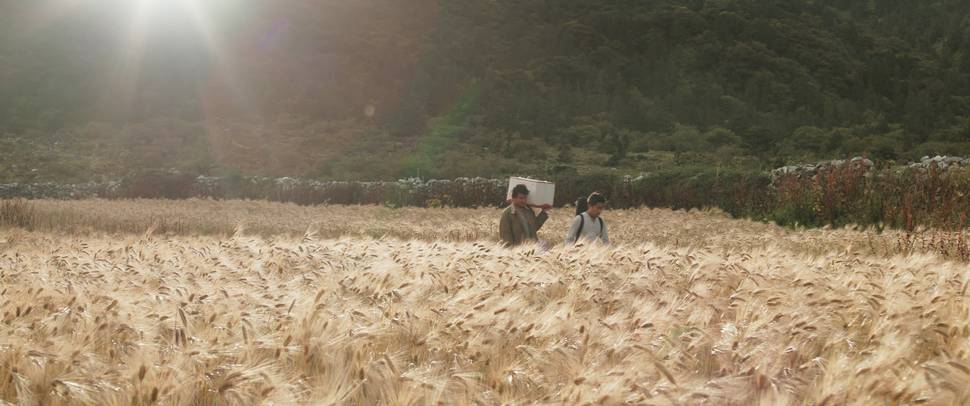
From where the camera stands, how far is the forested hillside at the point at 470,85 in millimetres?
63250

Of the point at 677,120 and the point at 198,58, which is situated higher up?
the point at 198,58

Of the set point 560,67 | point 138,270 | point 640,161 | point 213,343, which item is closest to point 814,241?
point 138,270

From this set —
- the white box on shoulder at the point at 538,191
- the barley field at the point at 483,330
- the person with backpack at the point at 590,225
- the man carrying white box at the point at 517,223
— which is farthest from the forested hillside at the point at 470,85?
the barley field at the point at 483,330

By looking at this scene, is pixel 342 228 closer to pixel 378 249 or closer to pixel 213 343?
pixel 378 249

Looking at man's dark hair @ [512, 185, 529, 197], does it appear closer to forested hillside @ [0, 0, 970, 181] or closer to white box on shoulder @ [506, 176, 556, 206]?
white box on shoulder @ [506, 176, 556, 206]

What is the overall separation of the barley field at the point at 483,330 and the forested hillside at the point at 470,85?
3797 cm

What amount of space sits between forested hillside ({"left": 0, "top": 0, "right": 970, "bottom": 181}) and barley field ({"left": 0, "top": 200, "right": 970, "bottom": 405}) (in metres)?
38.0

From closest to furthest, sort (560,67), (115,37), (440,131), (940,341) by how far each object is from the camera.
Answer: (940,341)
(440,131)
(560,67)
(115,37)

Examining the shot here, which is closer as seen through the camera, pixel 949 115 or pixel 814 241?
pixel 814 241

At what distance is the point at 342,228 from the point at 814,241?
1053cm

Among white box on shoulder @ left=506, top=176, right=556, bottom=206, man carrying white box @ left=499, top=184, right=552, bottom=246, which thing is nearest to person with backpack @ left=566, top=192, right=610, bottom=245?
man carrying white box @ left=499, top=184, right=552, bottom=246

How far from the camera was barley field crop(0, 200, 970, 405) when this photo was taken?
3027 mm

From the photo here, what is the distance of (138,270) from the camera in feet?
21.2

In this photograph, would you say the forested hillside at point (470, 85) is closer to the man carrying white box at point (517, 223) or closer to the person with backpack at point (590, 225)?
the man carrying white box at point (517, 223)
